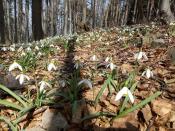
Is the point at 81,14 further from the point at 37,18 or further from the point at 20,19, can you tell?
the point at 37,18

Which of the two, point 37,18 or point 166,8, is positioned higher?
point 166,8

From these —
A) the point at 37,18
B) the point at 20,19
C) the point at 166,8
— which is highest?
the point at 166,8

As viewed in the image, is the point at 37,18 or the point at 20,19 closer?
the point at 37,18

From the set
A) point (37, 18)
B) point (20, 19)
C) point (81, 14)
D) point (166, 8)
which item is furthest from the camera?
point (20, 19)

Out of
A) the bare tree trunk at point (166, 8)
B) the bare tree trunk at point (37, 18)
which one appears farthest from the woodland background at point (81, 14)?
the bare tree trunk at point (166, 8)

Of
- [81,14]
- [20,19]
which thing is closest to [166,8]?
[81,14]

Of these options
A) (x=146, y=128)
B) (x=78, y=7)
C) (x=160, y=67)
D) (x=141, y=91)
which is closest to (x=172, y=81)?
(x=141, y=91)

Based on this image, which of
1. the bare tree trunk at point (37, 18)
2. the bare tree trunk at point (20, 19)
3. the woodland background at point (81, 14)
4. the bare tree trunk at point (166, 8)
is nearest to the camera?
the bare tree trunk at point (166, 8)

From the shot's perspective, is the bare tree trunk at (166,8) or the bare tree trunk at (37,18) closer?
the bare tree trunk at (166,8)

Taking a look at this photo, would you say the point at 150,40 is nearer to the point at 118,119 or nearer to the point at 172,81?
the point at 172,81

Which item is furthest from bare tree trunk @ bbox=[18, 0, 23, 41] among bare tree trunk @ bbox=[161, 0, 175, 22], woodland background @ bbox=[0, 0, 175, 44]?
bare tree trunk @ bbox=[161, 0, 175, 22]

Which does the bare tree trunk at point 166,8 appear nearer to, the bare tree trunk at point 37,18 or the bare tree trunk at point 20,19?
the bare tree trunk at point 37,18
